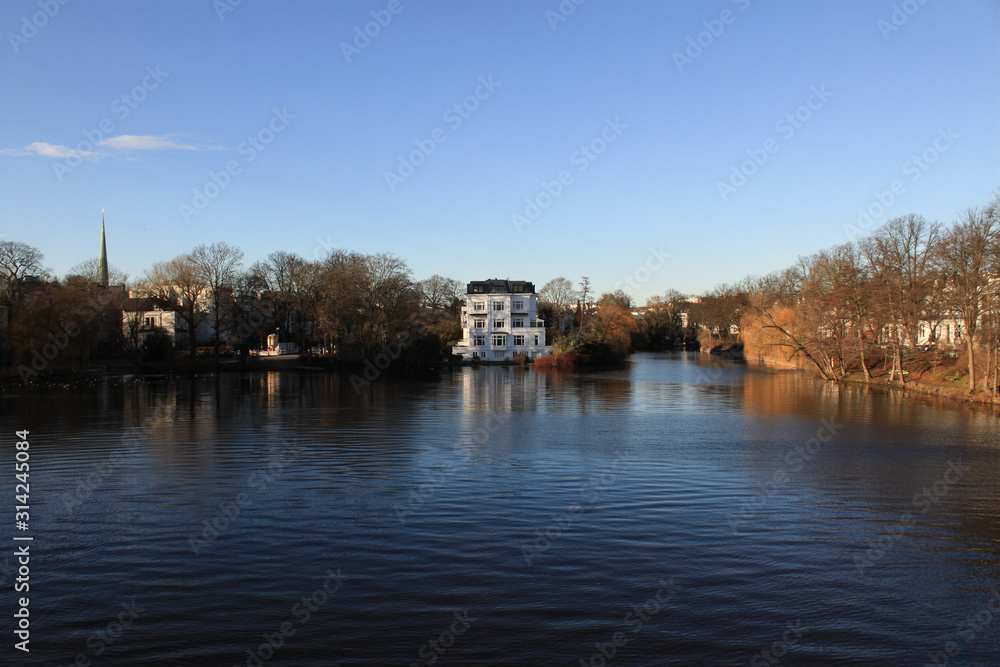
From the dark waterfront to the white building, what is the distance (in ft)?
195

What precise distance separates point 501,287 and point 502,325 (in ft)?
16.9

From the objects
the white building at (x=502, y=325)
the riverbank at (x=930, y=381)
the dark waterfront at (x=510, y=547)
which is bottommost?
the dark waterfront at (x=510, y=547)

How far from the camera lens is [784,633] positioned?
27.1ft

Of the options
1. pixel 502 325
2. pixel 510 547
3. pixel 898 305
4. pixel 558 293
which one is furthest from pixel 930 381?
pixel 558 293

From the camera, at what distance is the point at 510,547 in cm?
1109

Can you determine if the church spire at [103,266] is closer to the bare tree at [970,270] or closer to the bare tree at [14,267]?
the bare tree at [14,267]

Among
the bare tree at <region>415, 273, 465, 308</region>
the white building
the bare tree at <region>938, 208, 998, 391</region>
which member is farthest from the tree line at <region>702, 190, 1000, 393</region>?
the bare tree at <region>415, 273, 465, 308</region>

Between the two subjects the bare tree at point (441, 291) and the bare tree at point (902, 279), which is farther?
the bare tree at point (441, 291)

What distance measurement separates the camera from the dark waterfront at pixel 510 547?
8023 millimetres

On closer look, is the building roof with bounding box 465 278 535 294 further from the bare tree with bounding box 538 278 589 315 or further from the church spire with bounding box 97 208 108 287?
the church spire with bounding box 97 208 108 287

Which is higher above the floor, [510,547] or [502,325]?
[502,325]

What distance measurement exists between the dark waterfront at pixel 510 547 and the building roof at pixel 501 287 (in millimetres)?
61794

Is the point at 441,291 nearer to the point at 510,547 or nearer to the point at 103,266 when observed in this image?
the point at 103,266

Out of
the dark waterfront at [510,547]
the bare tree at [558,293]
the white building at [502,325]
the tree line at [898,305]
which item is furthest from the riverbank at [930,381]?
the bare tree at [558,293]
